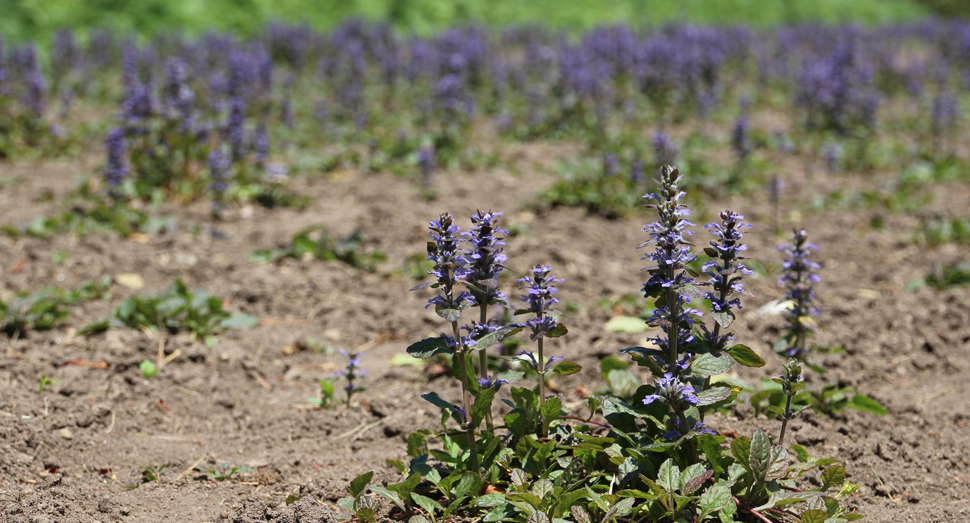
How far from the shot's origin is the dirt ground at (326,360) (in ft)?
9.98

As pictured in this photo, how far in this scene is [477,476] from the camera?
8.65ft

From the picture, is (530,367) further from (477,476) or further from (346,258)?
(346,258)

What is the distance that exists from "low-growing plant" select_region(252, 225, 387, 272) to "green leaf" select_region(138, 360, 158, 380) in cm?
157

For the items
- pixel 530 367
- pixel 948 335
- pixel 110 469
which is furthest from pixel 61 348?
pixel 948 335

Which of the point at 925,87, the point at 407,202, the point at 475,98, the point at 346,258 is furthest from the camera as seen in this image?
the point at 925,87

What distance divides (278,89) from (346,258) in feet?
19.9

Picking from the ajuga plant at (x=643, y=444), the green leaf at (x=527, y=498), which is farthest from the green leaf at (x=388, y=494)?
the green leaf at (x=527, y=498)

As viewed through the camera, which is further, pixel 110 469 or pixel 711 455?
pixel 110 469

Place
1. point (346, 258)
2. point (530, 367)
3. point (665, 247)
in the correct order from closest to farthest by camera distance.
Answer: point (665, 247) → point (530, 367) → point (346, 258)

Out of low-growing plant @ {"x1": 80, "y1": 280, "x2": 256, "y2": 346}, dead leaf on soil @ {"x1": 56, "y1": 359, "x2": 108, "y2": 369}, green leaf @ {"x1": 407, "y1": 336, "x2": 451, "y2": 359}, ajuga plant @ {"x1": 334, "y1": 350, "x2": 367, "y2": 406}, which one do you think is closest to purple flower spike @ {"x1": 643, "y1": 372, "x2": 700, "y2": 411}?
green leaf @ {"x1": 407, "y1": 336, "x2": 451, "y2": 359}

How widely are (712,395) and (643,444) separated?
287 mm

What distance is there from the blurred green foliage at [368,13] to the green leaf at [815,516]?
12.7m

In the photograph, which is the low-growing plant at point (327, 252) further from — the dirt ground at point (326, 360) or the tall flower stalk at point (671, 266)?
the tall flower stalk at point (671, 266)

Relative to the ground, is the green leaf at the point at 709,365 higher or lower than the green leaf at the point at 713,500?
higher
